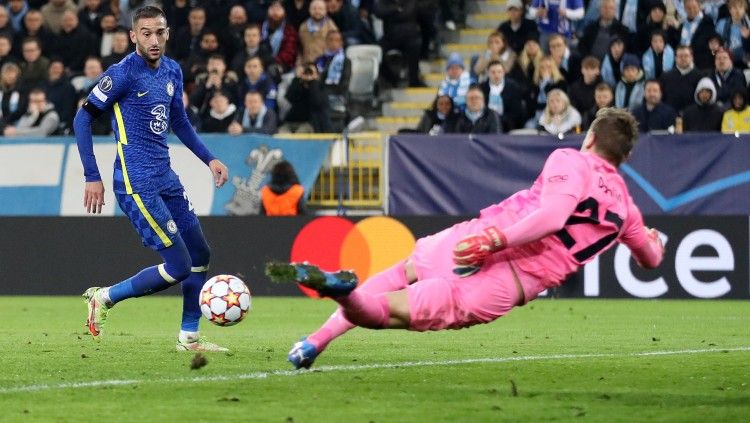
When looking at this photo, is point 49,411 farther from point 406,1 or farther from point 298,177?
point 406,1

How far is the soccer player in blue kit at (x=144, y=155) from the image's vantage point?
33.3 feet

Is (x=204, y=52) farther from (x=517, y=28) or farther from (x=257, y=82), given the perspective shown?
(x=517, y=28)

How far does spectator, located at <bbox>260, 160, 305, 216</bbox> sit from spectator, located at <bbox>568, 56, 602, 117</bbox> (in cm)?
372

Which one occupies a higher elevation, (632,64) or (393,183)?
(632,64)

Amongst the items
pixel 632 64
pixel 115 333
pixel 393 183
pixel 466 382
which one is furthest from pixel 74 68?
pixel 466 382

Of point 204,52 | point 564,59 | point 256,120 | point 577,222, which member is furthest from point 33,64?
point 577,222

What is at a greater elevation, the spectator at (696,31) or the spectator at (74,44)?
the spectator at (696,31)

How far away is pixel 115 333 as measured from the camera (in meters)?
12.6

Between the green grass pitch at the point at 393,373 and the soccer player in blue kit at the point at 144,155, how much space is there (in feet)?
1.79

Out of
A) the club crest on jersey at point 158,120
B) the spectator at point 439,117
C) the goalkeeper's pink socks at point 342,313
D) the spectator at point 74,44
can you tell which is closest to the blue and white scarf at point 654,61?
the spectator at point 439,117

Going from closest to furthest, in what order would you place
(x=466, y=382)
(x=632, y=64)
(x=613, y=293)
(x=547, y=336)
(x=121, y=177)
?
(x=466, y=382) < (x=121, y=177) < (x=547, y=336) < (x=613, y=293) < (x=632, y=64)

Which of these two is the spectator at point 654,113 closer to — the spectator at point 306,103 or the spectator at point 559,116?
the spectator at point 559,116

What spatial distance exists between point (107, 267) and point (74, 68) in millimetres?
5519

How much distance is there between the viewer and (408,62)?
883 inches
